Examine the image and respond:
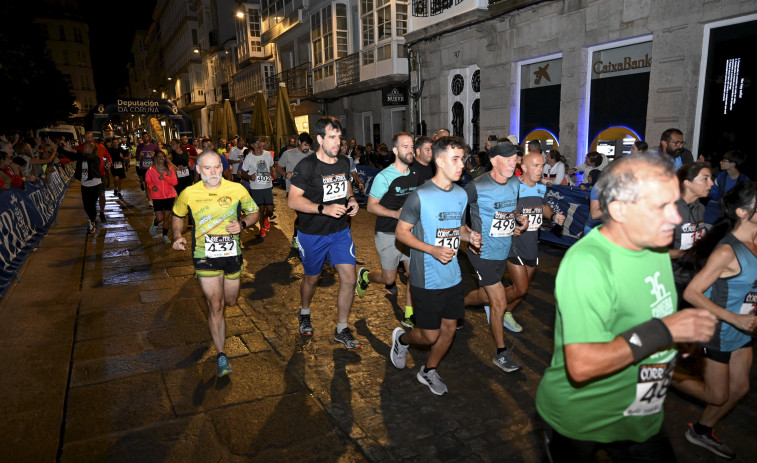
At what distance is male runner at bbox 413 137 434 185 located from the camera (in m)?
5.81

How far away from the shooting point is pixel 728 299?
3008mm

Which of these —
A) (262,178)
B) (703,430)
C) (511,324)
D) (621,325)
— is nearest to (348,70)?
(262,178)

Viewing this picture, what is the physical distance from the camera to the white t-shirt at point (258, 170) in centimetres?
1024

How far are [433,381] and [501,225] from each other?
62.3 inches

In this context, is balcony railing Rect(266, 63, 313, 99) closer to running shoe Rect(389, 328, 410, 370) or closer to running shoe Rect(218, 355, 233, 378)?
running shoe Rect(218, 355, 233, 378)

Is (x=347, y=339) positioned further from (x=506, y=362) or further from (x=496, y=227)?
(x=496, y=227)

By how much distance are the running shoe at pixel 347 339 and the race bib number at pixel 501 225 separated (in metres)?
1.77

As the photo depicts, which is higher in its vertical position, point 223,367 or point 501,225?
point 501,225

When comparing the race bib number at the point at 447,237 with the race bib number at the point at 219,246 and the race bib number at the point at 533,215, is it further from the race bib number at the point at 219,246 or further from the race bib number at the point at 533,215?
the race bib number at the point at 219,246

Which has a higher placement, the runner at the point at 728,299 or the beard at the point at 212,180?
the beard at the point at 212,180

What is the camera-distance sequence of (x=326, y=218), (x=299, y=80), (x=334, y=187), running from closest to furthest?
1. (x=326, y=218)
2. (x=334, y=187)
3. (x=299, y=80)

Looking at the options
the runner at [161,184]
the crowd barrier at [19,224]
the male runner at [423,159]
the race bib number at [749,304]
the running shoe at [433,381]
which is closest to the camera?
the race bib number at [749,304]

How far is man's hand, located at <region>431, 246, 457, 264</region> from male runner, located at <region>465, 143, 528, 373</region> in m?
0.89

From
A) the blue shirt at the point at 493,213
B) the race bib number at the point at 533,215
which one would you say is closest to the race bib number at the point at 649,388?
the blue shirt at the point at 493,213
